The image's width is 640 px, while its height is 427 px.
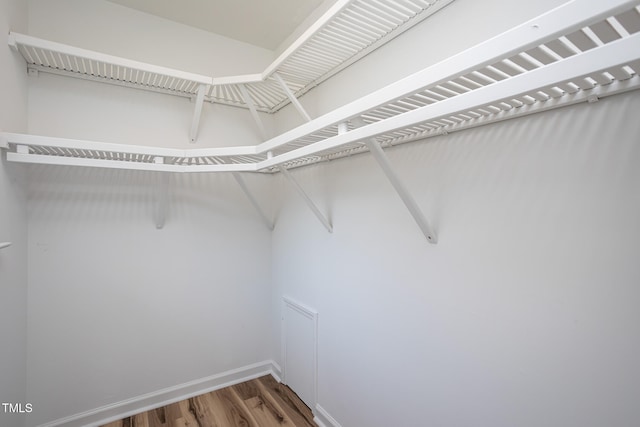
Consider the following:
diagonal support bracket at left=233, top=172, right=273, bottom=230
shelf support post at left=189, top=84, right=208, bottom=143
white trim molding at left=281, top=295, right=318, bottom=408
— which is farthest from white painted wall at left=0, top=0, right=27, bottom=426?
white trim molding at left=281, top=295, right=318, bottom=408

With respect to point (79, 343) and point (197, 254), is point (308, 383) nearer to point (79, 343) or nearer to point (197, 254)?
point (197, 254)

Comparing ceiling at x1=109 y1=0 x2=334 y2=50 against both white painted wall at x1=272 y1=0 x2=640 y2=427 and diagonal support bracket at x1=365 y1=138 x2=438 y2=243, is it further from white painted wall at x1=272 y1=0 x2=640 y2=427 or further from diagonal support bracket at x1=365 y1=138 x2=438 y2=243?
diagonal support bracket at x1=365 y1=138 x2=438 y2=243

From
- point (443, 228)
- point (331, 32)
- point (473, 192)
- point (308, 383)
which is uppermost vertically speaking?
point (331, 32)

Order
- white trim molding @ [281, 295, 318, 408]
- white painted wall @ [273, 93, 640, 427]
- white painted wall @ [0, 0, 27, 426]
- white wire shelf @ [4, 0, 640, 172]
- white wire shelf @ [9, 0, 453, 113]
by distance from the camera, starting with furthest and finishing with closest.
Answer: white trim molding @ [281, 295, 318, 408], white painted wall @ [0, 0, 27, 426], white wire shelf @ [9, 0, 453, 113], white painted wall @ [273, 93, 640, 427], white wire shelf @ [4, 0, 640, 172]

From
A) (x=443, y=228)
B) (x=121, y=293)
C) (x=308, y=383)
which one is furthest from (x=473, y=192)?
(x=121, y=293)

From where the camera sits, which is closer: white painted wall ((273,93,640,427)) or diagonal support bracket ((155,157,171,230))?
white painted wall ((273,93,640,427))

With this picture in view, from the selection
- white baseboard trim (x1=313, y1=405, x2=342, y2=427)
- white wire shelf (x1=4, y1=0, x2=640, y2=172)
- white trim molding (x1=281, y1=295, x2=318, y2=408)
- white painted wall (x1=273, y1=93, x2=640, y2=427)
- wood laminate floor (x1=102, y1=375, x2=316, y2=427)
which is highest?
white wire shelf (x1=4, y1=0, x2=640, y2=172)

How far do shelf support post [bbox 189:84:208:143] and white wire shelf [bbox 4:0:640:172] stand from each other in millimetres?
665

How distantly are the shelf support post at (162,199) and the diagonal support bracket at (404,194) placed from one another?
148 cm

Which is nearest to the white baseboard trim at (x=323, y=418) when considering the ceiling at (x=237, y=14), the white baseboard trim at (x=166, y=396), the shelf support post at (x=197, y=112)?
the white baseboard trim at (x=166, y=396)

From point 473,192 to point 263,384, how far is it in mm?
2228

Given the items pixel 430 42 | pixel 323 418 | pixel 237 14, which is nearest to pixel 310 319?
pixel 323 418

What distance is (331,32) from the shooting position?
1375mm

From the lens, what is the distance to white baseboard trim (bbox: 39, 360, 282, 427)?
6.31ft
